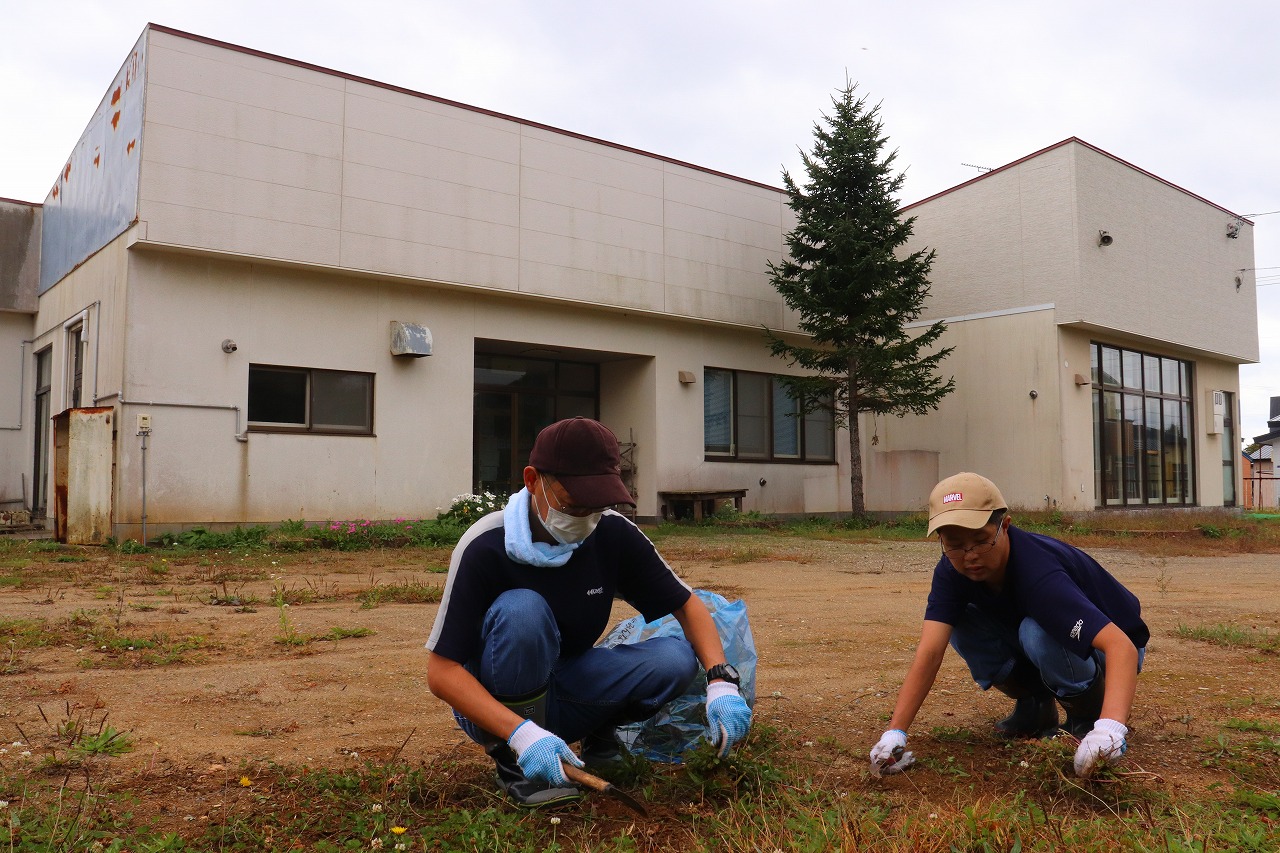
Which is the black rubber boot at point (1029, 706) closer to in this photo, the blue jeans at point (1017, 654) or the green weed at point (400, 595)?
the blue jeans at point (1017, 654)

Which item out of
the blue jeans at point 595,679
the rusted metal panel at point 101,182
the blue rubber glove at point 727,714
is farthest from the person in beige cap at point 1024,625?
the rusted metal panel at point 101,182

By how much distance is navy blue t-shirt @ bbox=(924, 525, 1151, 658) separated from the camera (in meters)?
2.76

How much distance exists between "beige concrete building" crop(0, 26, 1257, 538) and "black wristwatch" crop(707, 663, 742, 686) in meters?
9.99

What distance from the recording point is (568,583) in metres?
2.77

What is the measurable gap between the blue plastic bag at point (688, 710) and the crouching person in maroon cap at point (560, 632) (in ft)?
0.46

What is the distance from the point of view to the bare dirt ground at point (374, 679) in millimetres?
3121

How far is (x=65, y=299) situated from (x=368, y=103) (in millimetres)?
5353

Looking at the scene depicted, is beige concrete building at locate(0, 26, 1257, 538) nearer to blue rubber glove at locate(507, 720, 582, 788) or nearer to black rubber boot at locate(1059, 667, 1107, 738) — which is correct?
blue rubber glove at locate(507, 720, 582, 788)

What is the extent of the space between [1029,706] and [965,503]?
93 centimetres

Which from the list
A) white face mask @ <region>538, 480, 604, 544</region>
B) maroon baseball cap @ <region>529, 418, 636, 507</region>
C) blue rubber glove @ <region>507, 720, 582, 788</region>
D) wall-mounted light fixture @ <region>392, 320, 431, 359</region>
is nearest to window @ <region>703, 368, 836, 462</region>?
wall-mounted light fixture @ <region>392, 320, 431, 359</region>

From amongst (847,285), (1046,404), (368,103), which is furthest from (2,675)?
(1046,404)

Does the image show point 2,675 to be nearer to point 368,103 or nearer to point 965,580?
point 965,580

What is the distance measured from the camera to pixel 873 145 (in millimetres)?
15656

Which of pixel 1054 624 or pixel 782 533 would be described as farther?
pixel 782 533
